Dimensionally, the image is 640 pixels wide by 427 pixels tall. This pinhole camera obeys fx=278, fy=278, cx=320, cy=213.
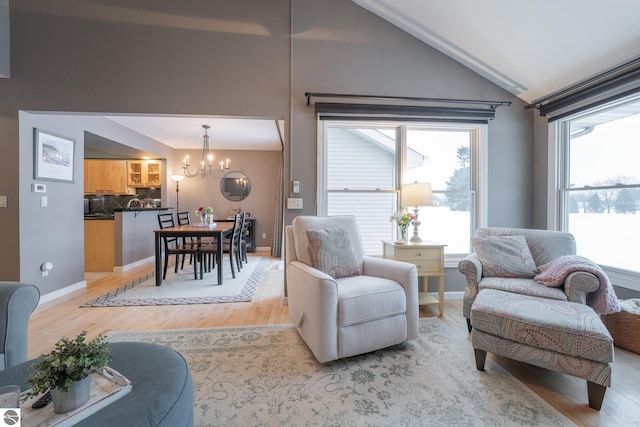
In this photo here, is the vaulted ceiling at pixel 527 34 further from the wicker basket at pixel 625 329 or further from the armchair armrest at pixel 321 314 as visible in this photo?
the armchair armrest at pixel 321 314

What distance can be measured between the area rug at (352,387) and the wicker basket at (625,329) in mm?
1104

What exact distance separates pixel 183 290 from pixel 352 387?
2659 millimetres

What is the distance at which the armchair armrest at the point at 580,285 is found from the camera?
76.7 inches

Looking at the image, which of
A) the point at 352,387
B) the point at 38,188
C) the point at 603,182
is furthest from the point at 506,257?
the point at 38,188

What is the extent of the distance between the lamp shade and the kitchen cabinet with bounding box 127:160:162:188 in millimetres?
5374

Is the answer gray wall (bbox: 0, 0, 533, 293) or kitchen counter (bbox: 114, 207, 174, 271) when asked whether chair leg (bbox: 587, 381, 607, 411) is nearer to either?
gray wall (bbox: 0, 0, 533, 293)

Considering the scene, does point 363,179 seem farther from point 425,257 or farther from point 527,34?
point 527,34

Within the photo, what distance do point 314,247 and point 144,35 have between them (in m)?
2.86

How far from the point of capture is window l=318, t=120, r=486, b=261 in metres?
3.17

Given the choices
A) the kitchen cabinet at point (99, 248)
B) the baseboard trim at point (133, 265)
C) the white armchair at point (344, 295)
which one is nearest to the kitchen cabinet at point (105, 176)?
the kitchen cabinet at point (99, 248)

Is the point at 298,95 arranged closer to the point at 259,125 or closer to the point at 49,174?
the point at 259,125

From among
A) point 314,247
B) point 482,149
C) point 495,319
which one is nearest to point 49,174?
point 314,247

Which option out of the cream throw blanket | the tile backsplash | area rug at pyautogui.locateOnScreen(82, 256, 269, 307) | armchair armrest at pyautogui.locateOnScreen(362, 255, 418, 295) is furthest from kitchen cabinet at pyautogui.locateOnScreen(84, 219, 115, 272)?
the cream throw blanket

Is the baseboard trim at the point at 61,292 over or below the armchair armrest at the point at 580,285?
below
